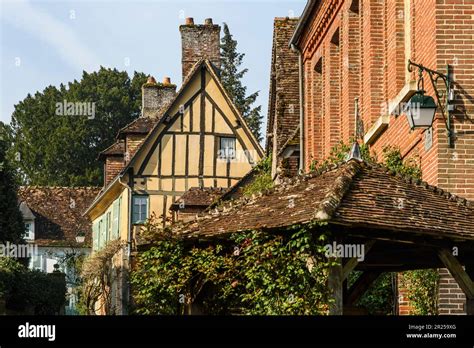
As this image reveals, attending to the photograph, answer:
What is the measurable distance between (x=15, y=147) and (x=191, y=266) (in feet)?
181

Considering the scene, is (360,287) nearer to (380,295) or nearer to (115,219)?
(380,295)

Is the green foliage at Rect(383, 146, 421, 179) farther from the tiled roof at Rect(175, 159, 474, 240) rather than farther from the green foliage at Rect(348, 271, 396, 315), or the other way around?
the tiled roof at Rect(175, 159, 474, 240)

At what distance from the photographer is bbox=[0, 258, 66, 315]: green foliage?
2881 centimetres

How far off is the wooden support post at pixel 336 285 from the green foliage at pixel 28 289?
1642 cm

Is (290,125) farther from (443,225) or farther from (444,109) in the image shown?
(443,225)

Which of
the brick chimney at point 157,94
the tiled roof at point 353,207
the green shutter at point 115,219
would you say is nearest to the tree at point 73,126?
the brick chimney at point 157,94

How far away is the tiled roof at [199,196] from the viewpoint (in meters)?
36.3

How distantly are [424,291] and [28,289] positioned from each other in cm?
1734

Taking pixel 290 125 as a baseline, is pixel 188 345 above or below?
below

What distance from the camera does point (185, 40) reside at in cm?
4172

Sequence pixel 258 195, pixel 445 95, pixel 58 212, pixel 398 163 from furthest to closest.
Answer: pixel 58 212 → pixel 398 163 → pixel 445 95 → pixel 258 195

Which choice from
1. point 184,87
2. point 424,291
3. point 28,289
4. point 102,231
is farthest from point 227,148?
point 424,291

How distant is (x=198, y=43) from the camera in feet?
137

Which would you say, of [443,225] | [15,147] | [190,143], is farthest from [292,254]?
[15,147]
